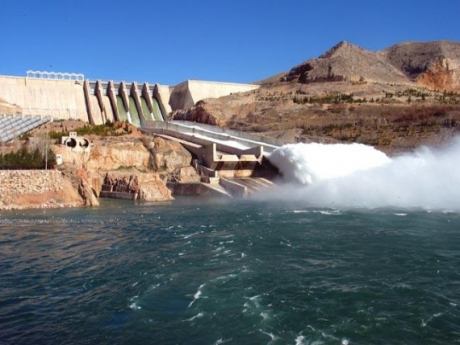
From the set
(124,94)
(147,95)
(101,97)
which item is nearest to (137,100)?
(124,94)

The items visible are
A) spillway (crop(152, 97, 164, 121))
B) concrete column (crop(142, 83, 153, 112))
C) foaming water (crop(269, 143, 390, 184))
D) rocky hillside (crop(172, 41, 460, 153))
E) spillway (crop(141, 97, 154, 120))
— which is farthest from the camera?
concrete column (crop(142, 83, 153, 112))

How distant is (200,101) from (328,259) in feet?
144

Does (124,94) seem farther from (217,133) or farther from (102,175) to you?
(102,175)

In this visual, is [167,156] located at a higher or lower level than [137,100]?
lower

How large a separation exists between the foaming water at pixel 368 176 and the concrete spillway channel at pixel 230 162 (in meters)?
1.25

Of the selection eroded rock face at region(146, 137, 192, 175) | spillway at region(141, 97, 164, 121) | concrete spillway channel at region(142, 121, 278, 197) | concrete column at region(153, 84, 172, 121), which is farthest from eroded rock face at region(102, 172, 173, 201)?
concrete column at region(153, 84, 172, 121)

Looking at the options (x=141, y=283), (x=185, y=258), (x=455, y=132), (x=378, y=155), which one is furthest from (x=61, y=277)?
(x=455, y=132)

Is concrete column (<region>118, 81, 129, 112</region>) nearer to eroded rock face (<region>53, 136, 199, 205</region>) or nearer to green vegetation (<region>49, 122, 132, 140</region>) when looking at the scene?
green vegetation (<region>49, 122, 132, 140</region>)

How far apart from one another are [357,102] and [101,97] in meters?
26.5

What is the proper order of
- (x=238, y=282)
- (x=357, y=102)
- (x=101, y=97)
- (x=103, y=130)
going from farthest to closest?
(x=101, y=97)
(x=357, y=102)
(x=103, y=130)
(x=238, y=282)

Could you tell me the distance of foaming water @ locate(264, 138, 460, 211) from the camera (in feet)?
82.9

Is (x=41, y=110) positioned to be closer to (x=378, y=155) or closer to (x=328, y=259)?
(x=378, y=155)

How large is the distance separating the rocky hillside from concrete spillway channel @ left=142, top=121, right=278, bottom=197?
5219mm

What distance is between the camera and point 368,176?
3011cm
